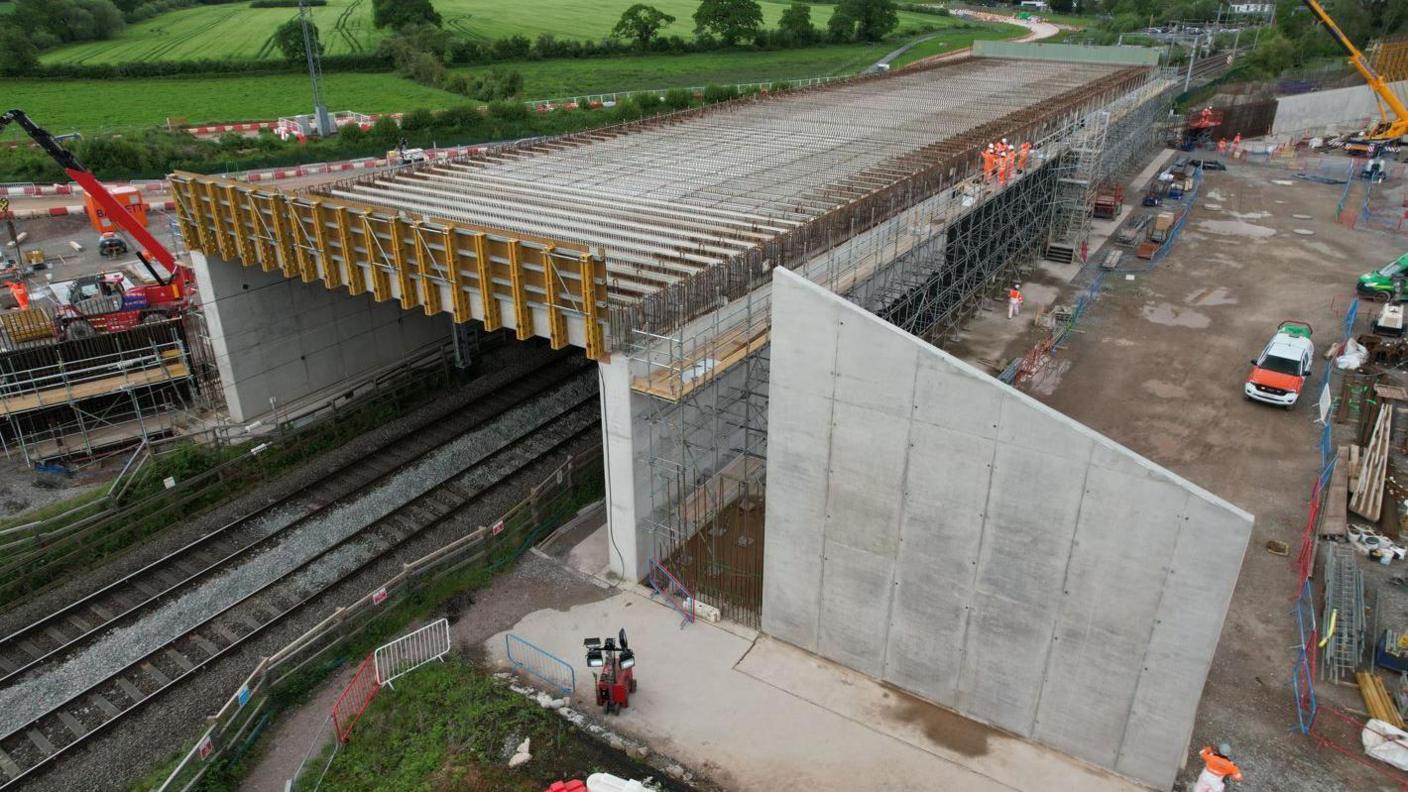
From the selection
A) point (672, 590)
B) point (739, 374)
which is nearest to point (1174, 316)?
point (739, 374)

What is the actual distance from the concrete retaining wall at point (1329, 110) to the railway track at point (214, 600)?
6496cm

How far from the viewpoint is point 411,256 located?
19.3m

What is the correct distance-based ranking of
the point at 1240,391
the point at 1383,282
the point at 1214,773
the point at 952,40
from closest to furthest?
the point at 1214,773
the point at 1240,391
the point at 1383,282
the point at 952,40

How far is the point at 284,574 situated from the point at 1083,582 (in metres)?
15.5

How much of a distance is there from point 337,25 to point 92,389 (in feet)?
319

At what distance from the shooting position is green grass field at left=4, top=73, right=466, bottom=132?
65188 millimetres

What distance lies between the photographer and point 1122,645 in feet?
41.5

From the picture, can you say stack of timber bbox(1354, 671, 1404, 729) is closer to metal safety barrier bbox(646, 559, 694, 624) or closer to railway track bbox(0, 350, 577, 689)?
metal safety barrier bbox(646, 559, 694, 624)

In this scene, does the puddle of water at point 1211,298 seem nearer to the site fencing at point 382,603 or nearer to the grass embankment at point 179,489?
the site fencing at point 382,603

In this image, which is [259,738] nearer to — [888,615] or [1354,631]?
[888,615]

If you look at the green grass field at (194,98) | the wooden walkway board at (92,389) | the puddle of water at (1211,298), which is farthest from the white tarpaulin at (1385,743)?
the green grass field at (194,98)

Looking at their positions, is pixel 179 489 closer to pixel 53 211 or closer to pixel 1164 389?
pixel 1164 389

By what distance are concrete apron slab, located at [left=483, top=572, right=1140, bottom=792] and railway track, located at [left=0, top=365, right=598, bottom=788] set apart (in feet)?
17.2

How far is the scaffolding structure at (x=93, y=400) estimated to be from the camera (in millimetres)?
22750
